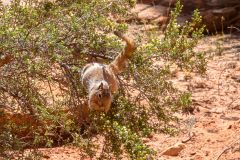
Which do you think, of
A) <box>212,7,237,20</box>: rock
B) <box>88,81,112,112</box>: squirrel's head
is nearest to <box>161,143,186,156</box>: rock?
<box>88,81,112,112</box>: squirrel's head

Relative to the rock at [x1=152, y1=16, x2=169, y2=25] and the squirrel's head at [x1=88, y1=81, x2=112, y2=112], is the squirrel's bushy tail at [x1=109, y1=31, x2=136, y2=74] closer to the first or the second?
the squirrel's head at [x1=88, y1=81, x2=112, y2=112]

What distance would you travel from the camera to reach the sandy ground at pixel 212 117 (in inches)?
248

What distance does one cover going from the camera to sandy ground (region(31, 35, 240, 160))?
6309mm

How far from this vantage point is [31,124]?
5375mm

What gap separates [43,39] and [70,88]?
0.56 metres

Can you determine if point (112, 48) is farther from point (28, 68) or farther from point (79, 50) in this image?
point (28, 68)

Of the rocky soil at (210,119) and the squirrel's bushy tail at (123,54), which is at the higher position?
the squirrel's bushy tail at (123,54)

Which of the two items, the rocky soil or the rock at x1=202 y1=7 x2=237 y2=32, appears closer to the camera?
the rocky soil

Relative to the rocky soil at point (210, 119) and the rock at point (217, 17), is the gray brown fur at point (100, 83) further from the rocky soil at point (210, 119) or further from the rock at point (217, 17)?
the rock at point (217, 17)

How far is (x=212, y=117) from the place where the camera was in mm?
7242

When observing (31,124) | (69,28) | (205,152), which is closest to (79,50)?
(69,28)

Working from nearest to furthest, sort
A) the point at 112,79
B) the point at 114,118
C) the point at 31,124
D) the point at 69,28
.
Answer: the point at 112,79 < the point at 114,118 < the point at 69,28 < the point at 31,124

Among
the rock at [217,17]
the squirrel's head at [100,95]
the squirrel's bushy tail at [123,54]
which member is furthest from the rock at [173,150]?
the rock at [217,17]

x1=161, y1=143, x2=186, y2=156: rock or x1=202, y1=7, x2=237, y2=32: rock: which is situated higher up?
x1=202, y1=7, x2=237, y2=32: rock
